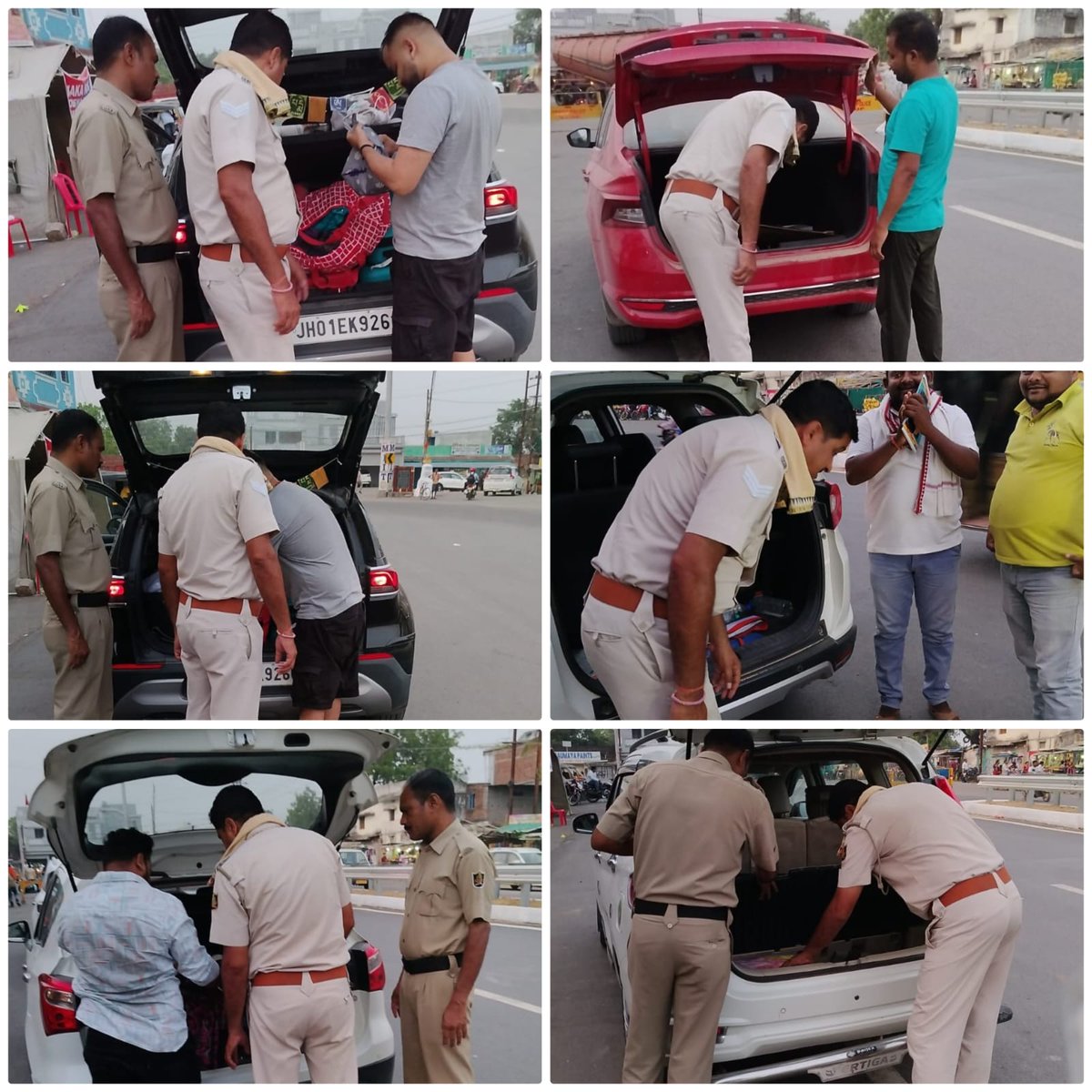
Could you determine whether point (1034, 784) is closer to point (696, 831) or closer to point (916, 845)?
point (916, 845)

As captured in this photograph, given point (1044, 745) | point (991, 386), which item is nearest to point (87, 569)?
point (1044, 745)

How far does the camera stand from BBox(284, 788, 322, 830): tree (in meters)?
3.05

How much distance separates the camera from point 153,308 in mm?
2625

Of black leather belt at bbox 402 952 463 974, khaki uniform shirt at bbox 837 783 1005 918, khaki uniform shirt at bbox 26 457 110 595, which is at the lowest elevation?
black leather belt at bbox 402 952 463 974

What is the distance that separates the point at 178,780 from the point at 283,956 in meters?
1.07

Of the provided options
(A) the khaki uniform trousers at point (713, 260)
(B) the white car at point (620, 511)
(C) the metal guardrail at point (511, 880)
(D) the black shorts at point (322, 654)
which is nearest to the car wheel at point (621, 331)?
(B) the white car at point (620, 511)

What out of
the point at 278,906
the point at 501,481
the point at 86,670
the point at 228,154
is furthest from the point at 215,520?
the point at 501,481

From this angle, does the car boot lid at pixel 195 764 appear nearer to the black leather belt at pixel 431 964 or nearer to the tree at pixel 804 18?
the black leather belt at pixel 431 964

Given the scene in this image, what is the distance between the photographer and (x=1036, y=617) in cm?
267

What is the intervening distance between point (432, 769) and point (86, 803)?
3.50 feet

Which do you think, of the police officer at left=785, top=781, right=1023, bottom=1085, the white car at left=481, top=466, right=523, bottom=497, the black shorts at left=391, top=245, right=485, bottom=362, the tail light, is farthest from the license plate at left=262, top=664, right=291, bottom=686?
the white car at left=481, top=466, right=523, bottom=497

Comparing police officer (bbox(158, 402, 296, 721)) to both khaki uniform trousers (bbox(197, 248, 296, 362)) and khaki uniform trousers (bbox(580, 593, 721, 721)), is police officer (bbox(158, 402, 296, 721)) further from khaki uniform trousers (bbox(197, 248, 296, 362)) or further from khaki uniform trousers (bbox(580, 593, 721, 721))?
khaki uniform trousers (bbox(580, 593, 721, 721))

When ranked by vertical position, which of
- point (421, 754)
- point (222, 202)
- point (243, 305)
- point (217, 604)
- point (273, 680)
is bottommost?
point (421, 754)

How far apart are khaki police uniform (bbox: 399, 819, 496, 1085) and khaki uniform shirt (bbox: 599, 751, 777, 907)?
466 millimetres
